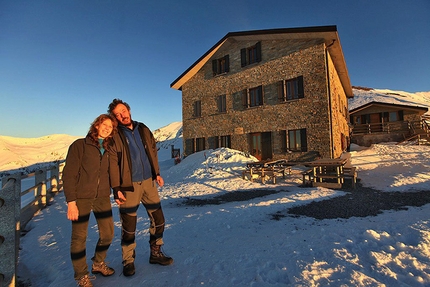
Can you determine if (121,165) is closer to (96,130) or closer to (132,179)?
(132,179)

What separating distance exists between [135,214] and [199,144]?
53.3ft

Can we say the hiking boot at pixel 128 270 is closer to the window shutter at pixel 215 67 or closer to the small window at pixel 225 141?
the small window at pixel 225 141

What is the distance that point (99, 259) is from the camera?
257cm

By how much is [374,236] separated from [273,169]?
22.8ft

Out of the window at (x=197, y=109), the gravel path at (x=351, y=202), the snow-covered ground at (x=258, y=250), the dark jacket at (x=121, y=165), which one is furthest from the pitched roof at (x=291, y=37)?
the dark jacket at (x=121, y=165)

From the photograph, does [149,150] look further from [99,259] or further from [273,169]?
[273,169]

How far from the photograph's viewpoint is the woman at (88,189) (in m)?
2.32

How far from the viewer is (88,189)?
95.0 inches

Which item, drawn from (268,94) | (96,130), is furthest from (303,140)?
(96,130)

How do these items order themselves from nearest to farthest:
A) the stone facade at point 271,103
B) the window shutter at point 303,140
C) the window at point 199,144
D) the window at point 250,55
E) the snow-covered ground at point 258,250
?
the snow-covered ground at point 258,250 < the stone facade at point 271,103 < the window shutter at point 303,140 < the window at point 250,55 < the window at point 199,144

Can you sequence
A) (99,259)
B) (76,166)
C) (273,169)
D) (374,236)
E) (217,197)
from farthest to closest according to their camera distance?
(273,169) → (217,197) → (374,236) → (99,259) → (76,166)

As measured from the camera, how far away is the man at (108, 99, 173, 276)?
2621mm

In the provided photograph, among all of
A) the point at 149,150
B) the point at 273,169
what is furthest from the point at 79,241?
the point at 273,169

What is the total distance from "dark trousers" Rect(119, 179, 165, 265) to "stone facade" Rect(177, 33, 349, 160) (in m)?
12.9
